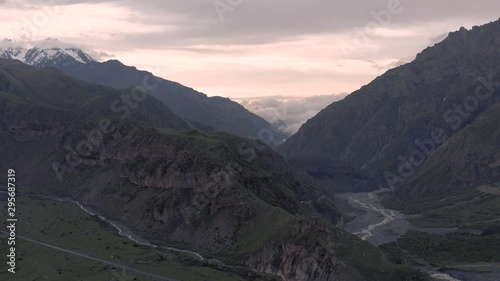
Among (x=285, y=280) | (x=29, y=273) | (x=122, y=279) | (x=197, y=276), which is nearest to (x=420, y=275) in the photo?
(x=285, y=280)

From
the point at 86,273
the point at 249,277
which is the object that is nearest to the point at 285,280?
the point at 249,277

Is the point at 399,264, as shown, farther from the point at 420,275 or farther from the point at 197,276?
the point at 197,276

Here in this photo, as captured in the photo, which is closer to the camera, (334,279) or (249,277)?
(334,279)

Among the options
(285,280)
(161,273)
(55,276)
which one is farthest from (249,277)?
(55,276)

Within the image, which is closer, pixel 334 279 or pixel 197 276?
pixel 334 279

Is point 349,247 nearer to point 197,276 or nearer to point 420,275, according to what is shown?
point 420,275

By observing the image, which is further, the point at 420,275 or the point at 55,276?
the point at 55,276

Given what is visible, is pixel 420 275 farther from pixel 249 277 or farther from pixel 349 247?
pixel 249 277
